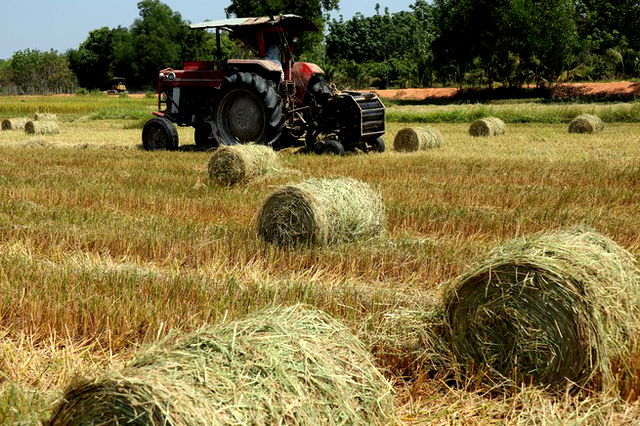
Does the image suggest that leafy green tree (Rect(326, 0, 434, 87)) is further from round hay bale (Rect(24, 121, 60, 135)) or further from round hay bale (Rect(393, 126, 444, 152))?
round hay bale (Rect(393, 126, 444, 152))

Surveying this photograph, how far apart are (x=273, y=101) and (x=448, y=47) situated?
35.4 m

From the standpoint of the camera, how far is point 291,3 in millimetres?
49188

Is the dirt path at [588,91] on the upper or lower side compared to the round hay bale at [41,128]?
upper

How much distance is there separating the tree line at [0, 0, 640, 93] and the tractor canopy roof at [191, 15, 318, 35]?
4.23 ft

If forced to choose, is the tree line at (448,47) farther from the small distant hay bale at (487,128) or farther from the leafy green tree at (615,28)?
the small distant hay bale at (487,128)

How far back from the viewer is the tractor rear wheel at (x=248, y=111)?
43.4ft

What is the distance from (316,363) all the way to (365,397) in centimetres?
26

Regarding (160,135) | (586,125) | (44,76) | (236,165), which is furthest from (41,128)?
(44,76)

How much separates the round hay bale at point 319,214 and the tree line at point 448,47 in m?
9.73

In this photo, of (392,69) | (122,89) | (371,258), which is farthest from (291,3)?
(371,258)

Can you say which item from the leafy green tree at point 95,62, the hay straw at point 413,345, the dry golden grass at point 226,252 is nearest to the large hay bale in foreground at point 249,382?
the dry golden grass at point 226,252

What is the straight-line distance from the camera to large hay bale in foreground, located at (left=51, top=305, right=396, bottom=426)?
2.21 metres

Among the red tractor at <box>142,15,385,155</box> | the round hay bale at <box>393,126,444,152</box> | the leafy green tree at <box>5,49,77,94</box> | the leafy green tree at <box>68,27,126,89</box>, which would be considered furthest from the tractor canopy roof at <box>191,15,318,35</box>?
the leafy green tree at <box>68,27,126,89</box>

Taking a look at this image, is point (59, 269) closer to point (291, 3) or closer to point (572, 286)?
point (572, 286)
